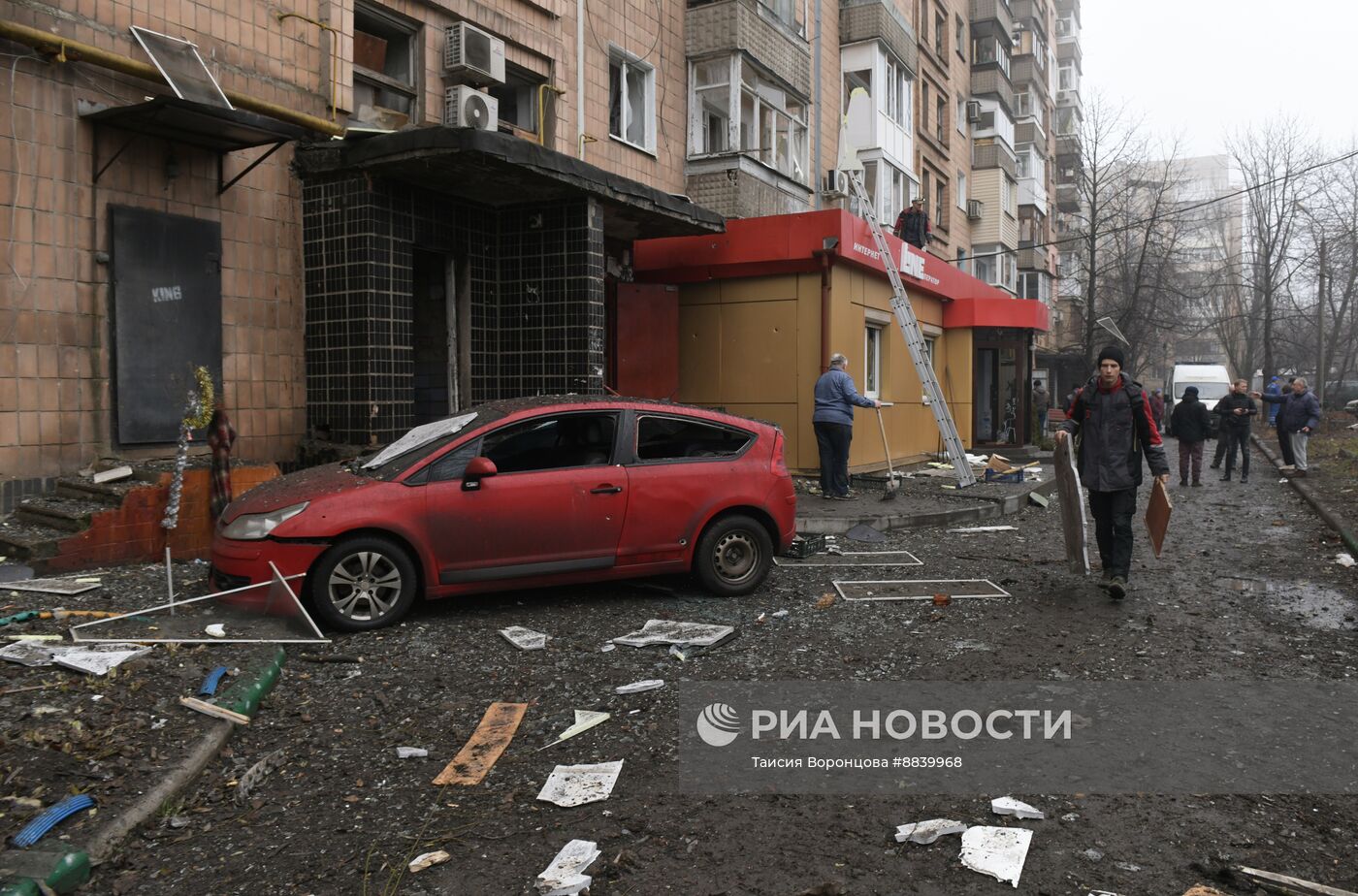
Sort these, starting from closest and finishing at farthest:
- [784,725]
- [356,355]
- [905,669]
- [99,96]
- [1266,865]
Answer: [1266,865] < [784,725] < [905,669] < [99,96] < [356,355]

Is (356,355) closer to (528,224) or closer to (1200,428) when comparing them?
(528,224)

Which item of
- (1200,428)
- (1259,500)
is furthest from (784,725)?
(1200,428)

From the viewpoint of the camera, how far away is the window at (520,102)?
1392cm

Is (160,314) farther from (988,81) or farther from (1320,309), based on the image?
(1320,309)

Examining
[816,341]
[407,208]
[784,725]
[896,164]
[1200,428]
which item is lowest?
[784,725]

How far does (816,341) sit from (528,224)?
4.90m

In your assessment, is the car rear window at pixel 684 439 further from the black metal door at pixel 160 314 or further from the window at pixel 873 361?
the window at pixel 873 361

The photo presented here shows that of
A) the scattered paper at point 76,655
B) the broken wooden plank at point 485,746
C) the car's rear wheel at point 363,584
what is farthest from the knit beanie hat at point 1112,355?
the scattered paper at point 76,655

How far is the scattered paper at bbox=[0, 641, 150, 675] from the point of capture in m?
5.04

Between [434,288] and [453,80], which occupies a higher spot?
[453,80]

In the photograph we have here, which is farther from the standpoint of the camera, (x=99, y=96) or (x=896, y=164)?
(x=896, y=164)

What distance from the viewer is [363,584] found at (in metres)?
6.18

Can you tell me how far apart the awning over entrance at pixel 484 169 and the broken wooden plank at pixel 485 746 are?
20.8 feet

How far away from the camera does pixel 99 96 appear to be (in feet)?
27.7
